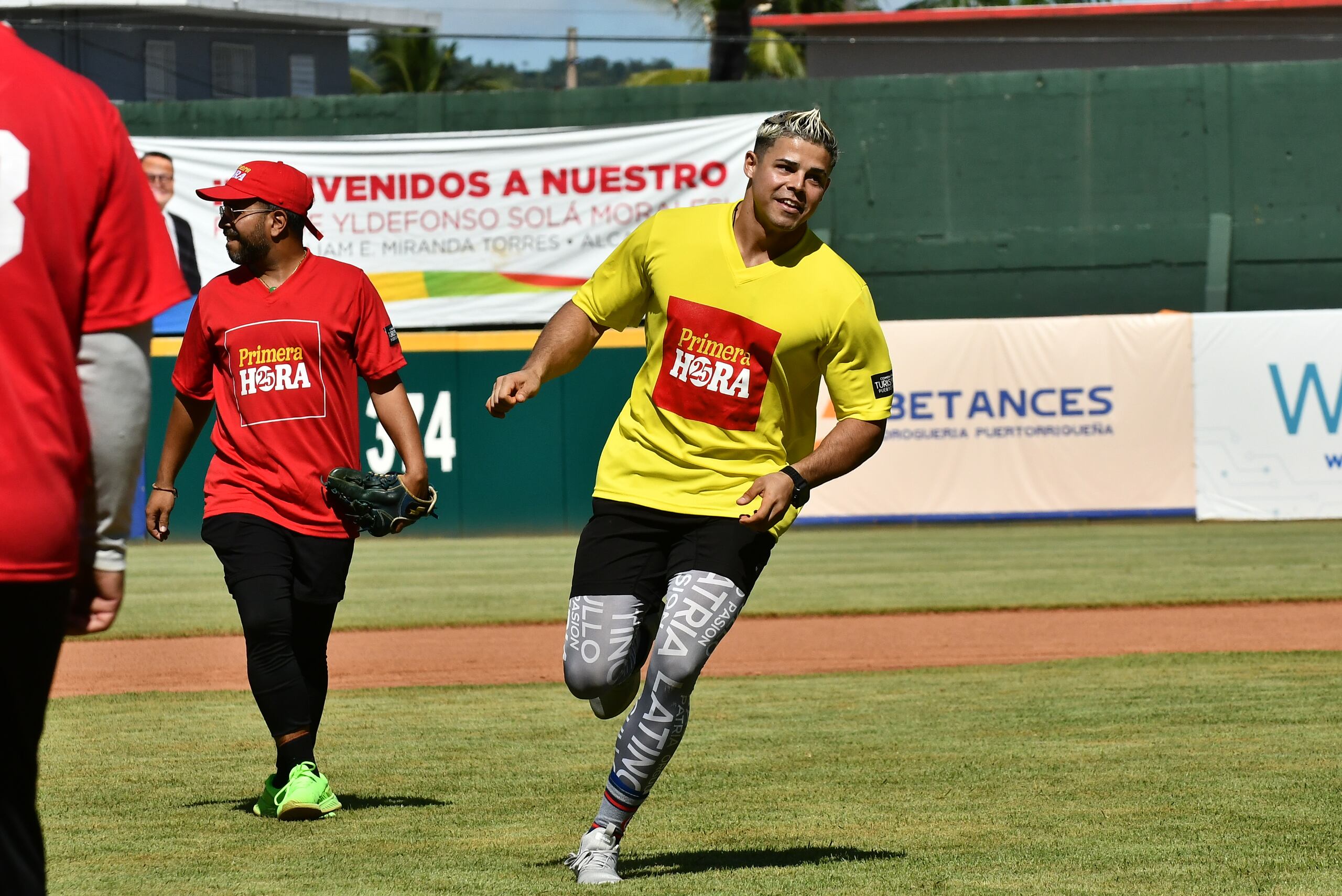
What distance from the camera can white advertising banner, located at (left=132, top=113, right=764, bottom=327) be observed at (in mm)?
24625

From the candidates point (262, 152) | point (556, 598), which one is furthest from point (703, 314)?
point (262, 152)

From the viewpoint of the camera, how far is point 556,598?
15359mm

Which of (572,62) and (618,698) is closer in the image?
(618,698)

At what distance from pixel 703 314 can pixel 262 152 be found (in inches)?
851

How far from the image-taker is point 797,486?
4.91 meters

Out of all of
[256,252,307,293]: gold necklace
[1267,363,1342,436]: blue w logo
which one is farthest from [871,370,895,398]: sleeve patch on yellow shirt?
[1267,363,1342,436]: blue w logo

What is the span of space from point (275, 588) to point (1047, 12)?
86.0 ft

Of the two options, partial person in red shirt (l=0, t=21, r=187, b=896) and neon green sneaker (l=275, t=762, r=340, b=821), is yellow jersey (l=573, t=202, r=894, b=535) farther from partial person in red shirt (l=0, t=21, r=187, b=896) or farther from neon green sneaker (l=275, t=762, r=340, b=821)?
partial person in red shirt (l=0, t=21, r=187, b=896)

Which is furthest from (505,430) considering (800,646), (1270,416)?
(800,646)

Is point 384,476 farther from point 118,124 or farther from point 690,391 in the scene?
point 118,124

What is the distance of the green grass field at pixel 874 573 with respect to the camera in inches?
563

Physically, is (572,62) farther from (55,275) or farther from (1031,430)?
(55,275)

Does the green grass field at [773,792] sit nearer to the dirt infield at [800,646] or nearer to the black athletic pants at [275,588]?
the black athletic pants at [275,588]

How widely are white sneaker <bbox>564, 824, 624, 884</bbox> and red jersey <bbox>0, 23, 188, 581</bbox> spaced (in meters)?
2.47
